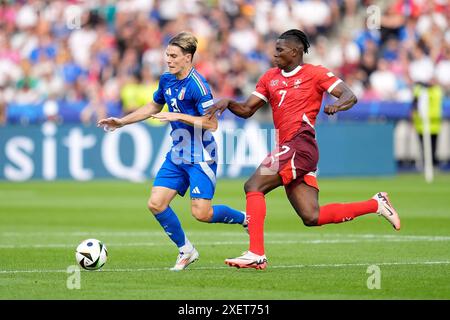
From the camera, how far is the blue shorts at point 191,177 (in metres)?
11.2

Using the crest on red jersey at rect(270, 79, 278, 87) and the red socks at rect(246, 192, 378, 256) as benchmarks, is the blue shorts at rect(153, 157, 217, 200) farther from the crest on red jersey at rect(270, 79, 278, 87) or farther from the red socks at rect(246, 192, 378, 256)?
the crest on red jersey at rect(270, 79, 278, 87)

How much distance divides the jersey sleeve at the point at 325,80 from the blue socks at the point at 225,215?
1.56m

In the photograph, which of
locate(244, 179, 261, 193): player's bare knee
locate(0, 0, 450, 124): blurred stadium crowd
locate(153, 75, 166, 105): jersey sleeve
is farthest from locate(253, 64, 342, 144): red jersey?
locate(0, 0, 450, 124): blurred stadium crowd

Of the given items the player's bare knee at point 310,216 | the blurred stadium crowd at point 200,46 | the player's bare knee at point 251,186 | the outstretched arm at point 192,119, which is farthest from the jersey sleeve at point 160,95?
the blurred stadium crowd at point 200,46

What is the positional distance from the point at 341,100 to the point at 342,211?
1.18 meters

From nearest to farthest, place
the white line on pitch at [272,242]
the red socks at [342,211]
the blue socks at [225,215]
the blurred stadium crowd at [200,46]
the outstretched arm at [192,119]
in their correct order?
the outstretched arm at [192,119], the red socks at [342,211], the blue socks at [225,215], the white line on pitch at [272,242], the blurred stadium crowd at [200,46]

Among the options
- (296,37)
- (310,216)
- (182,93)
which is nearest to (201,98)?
(182,93)

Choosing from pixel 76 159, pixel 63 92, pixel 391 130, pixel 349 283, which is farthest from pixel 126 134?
pixel 349 283

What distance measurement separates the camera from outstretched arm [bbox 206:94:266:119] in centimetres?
1088

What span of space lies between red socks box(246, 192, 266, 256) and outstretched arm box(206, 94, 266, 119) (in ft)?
2.74

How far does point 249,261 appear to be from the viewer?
1070cm

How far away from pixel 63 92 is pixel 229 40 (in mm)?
4882

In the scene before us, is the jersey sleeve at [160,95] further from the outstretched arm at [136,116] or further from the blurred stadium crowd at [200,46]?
the blurred stadium crowd at [200,46]
